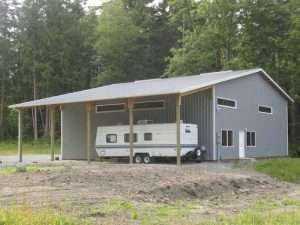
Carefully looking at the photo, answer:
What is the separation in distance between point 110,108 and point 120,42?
68.5 ft

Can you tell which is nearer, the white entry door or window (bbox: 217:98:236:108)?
window (bbox: 217:98:236:108)

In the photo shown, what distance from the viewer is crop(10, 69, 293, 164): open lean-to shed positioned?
2570 cm

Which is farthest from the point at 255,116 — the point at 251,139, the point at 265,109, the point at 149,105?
the point at 149,105

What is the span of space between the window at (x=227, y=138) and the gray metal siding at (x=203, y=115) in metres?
0.98

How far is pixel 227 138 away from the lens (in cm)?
2680

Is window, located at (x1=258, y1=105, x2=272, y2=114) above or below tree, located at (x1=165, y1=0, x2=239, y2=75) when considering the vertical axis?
below

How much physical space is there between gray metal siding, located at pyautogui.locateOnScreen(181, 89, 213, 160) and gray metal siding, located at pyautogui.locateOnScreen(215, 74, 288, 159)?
446 millimetres

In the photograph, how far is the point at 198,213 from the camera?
34.9 ft

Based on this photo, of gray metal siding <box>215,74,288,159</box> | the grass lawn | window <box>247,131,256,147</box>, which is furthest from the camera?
window <box>247,131,256,147</box>

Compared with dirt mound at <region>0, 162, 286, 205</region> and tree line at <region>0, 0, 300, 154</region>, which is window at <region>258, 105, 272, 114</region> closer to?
tree line at <region>0, 0, 300, 154</region>

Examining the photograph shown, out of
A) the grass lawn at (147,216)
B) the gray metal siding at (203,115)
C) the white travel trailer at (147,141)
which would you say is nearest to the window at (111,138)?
the white travel trailer at (147,141)

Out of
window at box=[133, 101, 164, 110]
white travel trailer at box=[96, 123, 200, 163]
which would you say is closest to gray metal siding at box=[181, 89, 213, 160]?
white travel trailer at box=[96, 123, 200, 163]

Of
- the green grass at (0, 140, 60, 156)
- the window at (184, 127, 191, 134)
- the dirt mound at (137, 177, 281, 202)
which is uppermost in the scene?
the window at (184, 127, 191, 134)

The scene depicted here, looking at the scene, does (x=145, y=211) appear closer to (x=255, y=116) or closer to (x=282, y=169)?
(x=282, y=169)
